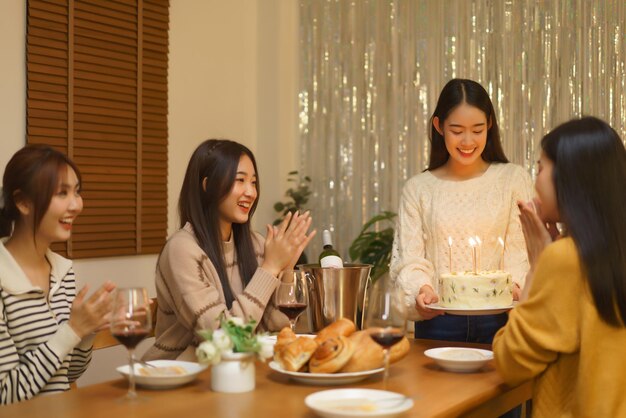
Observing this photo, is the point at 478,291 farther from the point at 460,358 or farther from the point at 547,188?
the point at 547,188

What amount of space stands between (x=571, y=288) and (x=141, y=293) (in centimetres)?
96

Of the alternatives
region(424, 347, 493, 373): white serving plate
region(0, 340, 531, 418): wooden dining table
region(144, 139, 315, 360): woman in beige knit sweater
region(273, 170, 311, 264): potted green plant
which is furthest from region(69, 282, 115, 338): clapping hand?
Answer: region(273, 170, 311, 264): potted green plant

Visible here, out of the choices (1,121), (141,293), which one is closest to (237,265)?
(141,293)

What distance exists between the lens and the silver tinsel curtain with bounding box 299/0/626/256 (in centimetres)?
520

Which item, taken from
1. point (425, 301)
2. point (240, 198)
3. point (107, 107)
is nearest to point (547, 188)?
point (425, 301)

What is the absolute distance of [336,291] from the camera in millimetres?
2553

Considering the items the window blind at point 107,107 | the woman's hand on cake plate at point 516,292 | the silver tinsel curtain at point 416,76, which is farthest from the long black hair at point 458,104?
the silver tinsel curtain at point 416,76

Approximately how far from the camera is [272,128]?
5.93 m

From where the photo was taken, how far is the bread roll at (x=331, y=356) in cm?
199

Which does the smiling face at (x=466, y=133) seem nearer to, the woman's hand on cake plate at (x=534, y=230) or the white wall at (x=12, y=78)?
the woman's hand on cake plate at (x=534, y=230)

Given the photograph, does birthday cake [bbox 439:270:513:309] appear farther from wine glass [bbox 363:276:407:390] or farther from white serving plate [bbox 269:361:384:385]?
wine glass [bbox 363:276:407:390]

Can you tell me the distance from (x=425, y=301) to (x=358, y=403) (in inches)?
34.9

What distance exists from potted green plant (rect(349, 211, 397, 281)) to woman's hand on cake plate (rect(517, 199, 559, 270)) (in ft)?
9.83

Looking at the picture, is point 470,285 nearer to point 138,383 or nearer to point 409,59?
point 138,383
